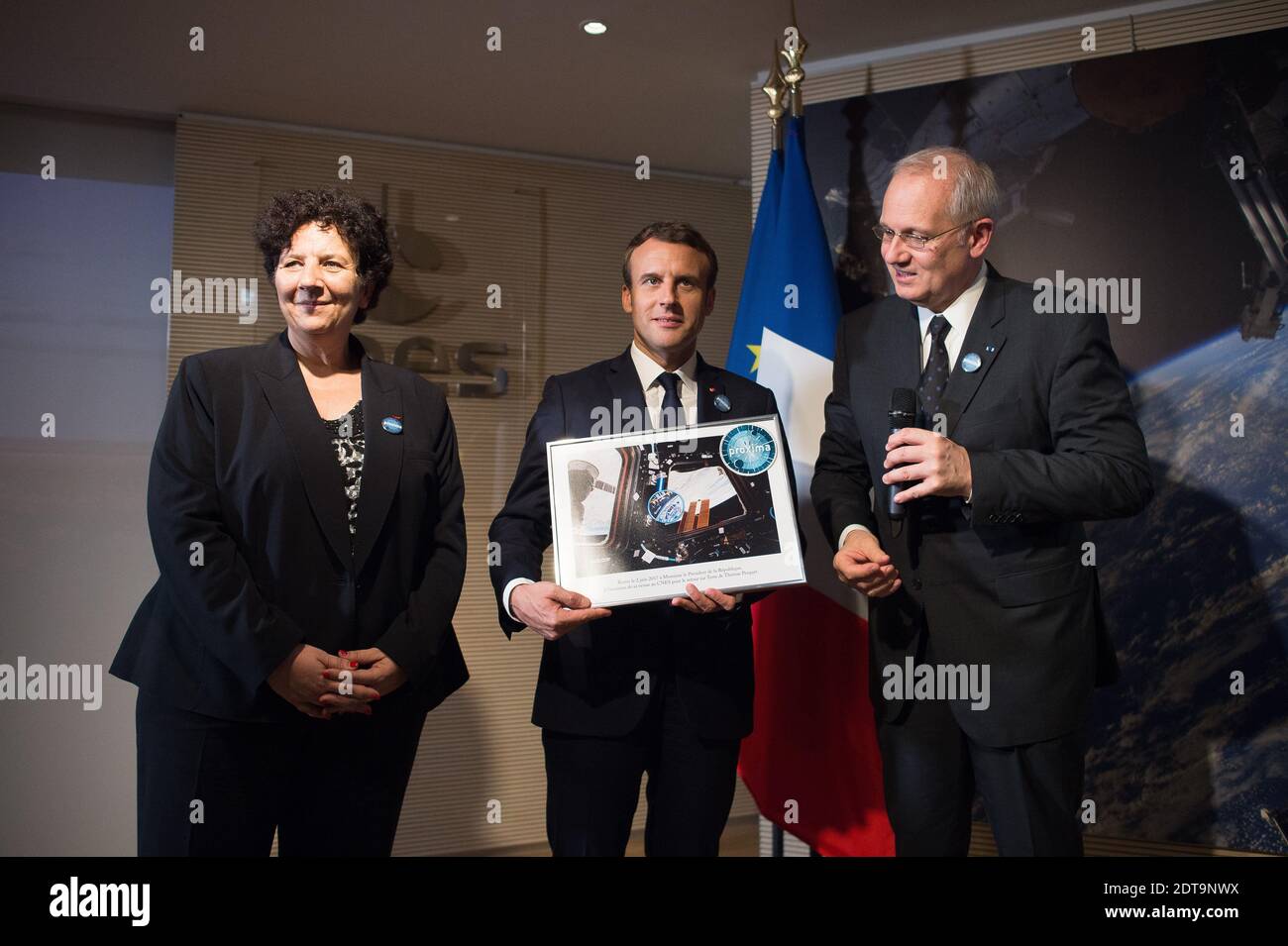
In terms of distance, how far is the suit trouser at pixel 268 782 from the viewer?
218cm

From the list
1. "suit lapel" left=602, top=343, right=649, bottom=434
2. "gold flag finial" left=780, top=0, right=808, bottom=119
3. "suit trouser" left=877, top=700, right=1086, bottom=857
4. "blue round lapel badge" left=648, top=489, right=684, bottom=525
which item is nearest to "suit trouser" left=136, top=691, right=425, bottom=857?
"blue round lapel badge" left=648, top=489, right=684, bottom=525

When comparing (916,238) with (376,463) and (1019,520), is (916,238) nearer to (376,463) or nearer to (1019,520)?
(1019,520)

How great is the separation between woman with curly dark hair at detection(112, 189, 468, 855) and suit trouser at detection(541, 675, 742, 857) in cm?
39

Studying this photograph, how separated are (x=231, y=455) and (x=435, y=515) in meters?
0.50

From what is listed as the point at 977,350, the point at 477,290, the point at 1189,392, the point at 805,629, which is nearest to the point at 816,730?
the point at 805,629

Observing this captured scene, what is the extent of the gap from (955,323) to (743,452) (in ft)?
1.94

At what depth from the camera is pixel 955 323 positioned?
242 cm

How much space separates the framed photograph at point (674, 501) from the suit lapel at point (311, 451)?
499 mm

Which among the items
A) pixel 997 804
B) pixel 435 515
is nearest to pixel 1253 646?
pixel 997 804

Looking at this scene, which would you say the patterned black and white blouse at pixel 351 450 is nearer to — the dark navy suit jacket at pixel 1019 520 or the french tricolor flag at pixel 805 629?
the dark navy suit jacket at pixel 1019 520

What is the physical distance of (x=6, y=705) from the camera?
14.0 feet

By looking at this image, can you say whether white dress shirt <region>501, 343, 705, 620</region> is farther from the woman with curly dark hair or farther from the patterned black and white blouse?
the patterned black and white blouse

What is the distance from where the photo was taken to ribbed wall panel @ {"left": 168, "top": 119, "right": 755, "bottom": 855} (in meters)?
4.54
